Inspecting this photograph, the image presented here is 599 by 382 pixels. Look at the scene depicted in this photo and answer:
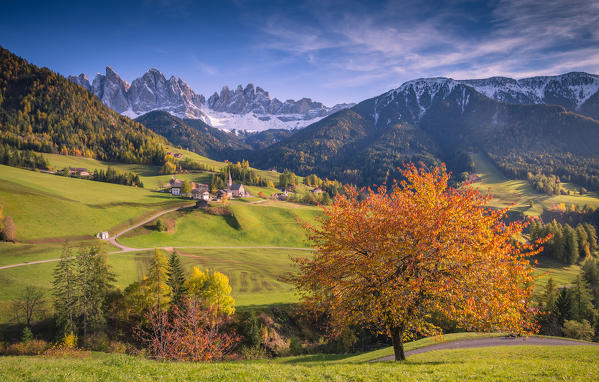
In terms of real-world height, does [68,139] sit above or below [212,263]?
above

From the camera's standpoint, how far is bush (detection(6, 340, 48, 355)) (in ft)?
99.8

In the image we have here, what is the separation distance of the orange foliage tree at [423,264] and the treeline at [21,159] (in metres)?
157

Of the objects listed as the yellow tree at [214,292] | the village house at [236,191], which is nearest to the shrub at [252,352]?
the yellow tree at [214,292]

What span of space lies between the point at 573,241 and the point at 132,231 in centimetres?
14980

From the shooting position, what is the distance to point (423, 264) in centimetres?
1609

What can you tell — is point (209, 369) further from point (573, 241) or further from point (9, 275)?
point (573, 241)

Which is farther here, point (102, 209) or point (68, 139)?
point (68, 139)

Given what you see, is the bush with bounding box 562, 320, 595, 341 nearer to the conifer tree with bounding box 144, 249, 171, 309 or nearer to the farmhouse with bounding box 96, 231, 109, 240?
the conifer tree with bounding box 144, 249, 171, 309

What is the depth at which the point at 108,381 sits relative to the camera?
11.4 m

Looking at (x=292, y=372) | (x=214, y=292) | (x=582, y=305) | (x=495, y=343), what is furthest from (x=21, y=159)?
(x=582, y=305)

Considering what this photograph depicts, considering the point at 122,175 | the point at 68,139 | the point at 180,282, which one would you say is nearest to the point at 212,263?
the point at 180,282

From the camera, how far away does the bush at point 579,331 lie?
136 feet

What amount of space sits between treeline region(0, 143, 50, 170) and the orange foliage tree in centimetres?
15720

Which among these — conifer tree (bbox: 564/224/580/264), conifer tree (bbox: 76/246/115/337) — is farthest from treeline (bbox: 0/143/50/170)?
conifer tree (bbox: 564/224/580/264)
